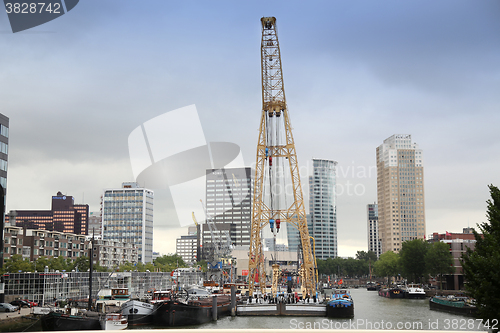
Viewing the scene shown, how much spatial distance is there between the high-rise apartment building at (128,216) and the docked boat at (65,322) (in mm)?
133414

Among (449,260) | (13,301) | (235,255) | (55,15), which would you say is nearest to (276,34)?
(55,15)

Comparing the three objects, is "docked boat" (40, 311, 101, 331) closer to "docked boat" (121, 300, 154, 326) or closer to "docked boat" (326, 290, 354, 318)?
"docked boat" (121, 300, 154, 326)

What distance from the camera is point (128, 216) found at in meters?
167

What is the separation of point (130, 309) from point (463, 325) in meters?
29.5

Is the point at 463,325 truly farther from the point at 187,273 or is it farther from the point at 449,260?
the point at 187,273

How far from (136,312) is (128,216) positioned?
129087 millimetres

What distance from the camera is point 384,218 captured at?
195500 millimetres

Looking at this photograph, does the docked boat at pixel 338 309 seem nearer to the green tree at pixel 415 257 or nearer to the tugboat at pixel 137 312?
the tugboat at pixel 137 312

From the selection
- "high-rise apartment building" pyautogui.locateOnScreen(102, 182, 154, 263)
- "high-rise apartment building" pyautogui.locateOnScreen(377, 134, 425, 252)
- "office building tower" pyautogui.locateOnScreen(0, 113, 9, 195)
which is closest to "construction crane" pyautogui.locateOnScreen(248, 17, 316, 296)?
"office building tower" pyautogui.locateOnScreen(0, 113, 9, 195)

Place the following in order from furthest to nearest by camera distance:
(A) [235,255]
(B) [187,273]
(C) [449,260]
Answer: (A) [235,255] < (B) [187,273] < (C) [449,260]

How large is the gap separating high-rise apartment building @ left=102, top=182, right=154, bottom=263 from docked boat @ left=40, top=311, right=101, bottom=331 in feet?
438

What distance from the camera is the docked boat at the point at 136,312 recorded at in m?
41.2

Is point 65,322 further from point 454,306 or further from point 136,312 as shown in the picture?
point 454,306

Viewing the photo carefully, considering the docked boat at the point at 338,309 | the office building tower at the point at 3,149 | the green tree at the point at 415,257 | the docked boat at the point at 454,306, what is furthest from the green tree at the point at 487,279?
the green tree at the point at 415,257
